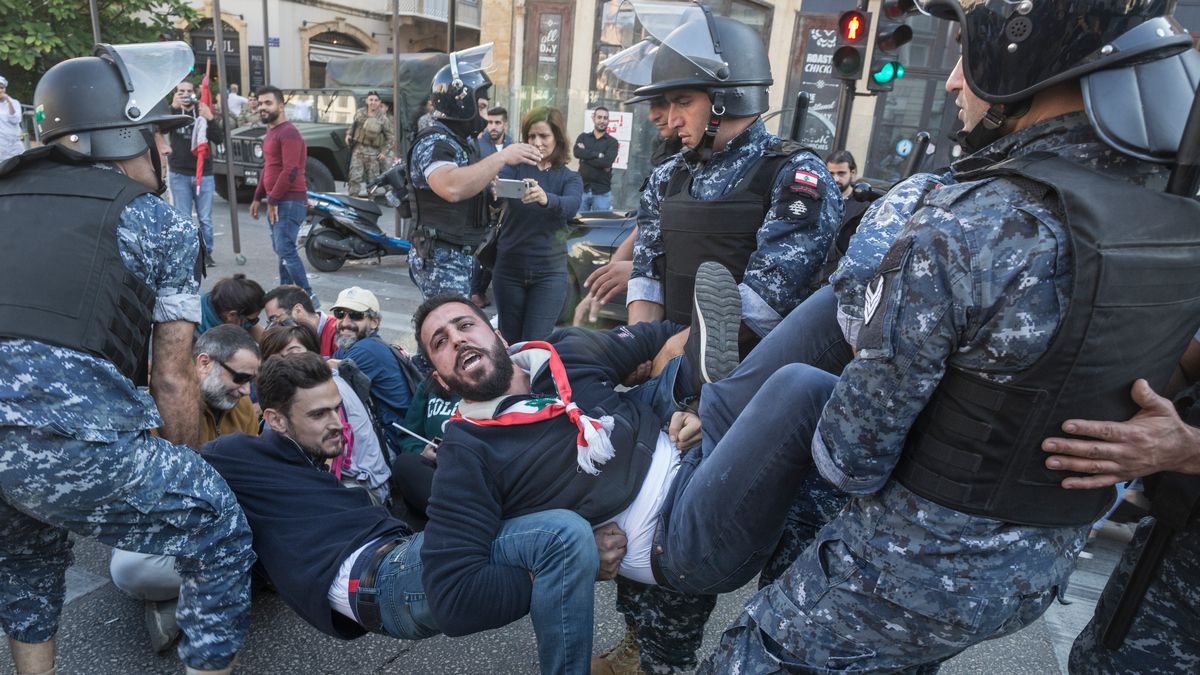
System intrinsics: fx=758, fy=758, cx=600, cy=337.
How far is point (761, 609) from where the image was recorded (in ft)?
5.06

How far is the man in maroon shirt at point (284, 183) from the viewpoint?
6617mm

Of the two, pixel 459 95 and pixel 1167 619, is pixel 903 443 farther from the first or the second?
pixel 459 95

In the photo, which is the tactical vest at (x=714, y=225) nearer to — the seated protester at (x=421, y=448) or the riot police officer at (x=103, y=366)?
the seated protester at (x=421, y=448)

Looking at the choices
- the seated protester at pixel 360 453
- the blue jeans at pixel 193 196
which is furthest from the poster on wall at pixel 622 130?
the seated protester at pixel 360 453

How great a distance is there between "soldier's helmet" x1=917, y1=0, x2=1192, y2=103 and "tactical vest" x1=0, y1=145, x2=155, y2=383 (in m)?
2.03

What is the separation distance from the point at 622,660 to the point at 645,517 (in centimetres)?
71

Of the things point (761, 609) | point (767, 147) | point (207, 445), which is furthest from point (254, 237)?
point (761, 609)

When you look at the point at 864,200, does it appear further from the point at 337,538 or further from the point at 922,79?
the point at 922,79

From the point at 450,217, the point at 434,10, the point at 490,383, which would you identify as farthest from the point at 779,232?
the point at 434,10

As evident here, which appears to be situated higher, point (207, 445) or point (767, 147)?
point (767, 147)

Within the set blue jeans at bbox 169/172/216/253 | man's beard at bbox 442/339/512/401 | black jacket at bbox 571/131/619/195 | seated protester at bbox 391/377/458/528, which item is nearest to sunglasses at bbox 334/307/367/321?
seated protester at bbox 391/377/458/528

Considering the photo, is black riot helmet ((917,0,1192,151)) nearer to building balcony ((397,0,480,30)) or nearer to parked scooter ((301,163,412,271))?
parked scooter ((301,163,412,271))

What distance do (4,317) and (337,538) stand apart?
103 cm

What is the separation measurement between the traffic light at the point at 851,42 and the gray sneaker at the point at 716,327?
4645mm
